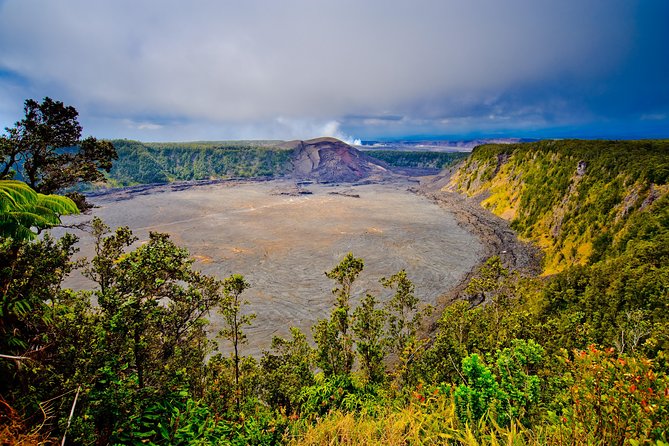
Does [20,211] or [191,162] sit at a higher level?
[191,162]

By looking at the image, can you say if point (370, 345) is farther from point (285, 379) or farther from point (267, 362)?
point (267, 362)

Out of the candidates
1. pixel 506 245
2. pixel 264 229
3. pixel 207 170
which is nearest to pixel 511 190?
pixel 506 245

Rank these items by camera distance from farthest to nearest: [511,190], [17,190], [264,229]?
[511,190], [264,229], [17,190]

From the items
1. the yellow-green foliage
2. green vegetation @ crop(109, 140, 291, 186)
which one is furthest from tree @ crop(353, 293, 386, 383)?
green vegetation @ crop(109, 140, 291, 186)

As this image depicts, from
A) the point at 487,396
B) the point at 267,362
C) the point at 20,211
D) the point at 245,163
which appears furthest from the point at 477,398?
the point at 245,163

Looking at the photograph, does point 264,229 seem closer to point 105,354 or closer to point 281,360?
point 281,360

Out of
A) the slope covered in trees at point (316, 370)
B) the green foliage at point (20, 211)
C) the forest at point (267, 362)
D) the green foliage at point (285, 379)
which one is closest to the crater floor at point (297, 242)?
the forest at point (267, 362)
